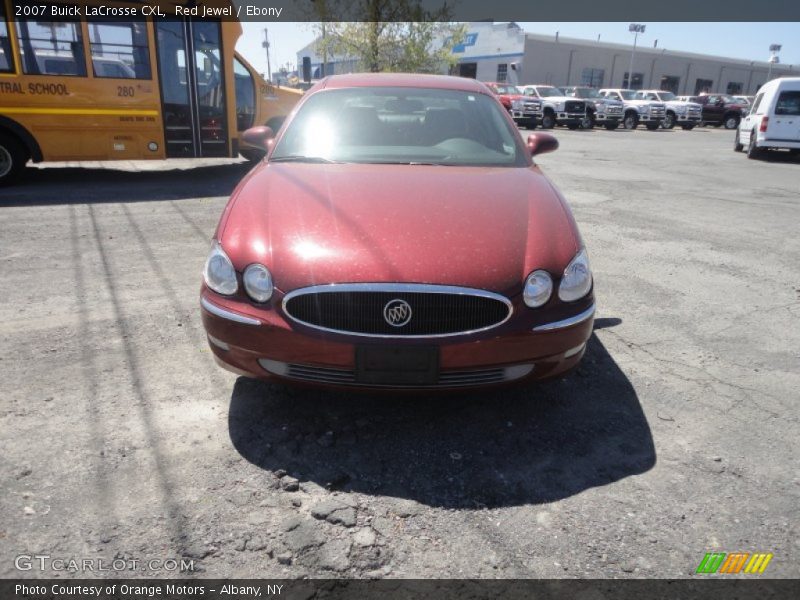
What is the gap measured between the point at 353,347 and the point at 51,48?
859 centimetres

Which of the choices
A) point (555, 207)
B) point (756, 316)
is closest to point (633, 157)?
point (756, 316)

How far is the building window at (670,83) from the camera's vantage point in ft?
181

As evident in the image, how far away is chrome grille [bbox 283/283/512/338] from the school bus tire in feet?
26.9

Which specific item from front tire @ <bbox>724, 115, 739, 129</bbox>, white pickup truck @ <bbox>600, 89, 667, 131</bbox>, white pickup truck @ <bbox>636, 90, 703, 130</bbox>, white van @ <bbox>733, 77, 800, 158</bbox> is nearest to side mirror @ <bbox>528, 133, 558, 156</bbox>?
white van @ <bbox>733, 77, 800, 158</bbox>

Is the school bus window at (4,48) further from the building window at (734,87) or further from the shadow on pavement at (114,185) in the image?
the building window at (734,87)

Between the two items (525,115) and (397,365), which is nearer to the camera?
(397,365)

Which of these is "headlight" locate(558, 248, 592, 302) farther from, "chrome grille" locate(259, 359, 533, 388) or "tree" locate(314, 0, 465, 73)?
"tree" locate(314, 0, 465, 73)

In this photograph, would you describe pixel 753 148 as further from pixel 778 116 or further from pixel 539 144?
pixel 539 144

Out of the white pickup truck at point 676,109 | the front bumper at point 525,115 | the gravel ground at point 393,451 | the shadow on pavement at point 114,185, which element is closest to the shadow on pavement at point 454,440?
the gravel ground at point 393,451

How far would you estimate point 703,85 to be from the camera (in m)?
58.7

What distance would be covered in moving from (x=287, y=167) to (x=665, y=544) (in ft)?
9.09

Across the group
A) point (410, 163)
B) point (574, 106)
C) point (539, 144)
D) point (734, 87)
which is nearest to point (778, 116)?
point (574, 106)

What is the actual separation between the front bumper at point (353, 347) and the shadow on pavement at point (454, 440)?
178 millimetres

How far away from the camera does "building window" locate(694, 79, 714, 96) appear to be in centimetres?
5800
